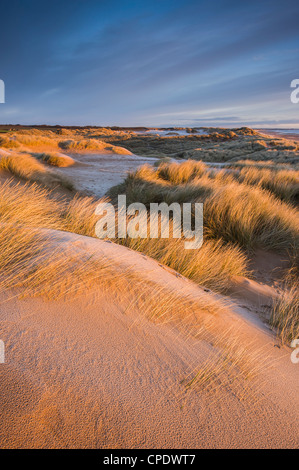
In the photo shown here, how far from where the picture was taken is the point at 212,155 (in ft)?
74.7

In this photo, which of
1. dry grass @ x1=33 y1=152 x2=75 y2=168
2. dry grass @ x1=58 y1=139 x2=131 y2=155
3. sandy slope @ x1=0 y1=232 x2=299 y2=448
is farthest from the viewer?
dry grass @ x1=58 y1=139 x2=131 y2=155

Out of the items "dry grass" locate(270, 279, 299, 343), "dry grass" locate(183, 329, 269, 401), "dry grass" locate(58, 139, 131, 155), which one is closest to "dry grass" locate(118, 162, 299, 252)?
"dry grass" locate(270, 279, 299, 343)

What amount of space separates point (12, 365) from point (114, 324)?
0.60 metres

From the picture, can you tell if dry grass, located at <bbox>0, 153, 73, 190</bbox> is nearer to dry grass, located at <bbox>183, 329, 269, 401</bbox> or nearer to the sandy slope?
the sandy slope

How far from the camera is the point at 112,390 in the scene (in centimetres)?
111

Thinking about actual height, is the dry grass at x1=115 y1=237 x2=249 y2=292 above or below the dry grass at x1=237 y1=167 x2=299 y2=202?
below

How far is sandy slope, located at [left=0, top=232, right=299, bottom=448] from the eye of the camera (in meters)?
0.95

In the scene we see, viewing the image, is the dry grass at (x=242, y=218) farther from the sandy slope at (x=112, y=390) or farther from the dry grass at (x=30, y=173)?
the sandy slope at (x=112, y=390)

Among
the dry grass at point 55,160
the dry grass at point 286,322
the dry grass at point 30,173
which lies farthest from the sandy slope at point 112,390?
the dry grass at point 55,160

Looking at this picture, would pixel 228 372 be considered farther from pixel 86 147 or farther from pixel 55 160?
pixel 86 147

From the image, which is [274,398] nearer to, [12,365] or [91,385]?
[91,385]

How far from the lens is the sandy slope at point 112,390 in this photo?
0.95 m

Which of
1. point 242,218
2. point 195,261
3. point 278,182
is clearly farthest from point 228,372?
point 278,182

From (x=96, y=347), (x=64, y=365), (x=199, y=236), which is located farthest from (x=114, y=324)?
(x=199, y=236)
